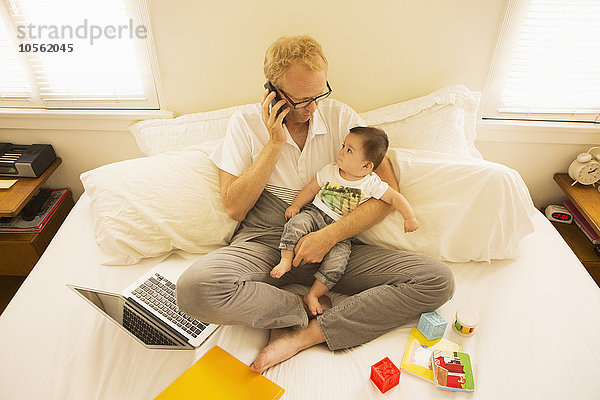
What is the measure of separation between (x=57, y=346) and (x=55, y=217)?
0.96 meters

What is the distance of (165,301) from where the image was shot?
1.26 metres

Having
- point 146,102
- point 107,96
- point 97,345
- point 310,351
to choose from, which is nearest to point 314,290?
point 310,351

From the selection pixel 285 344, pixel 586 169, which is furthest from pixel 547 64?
pixel 285 344

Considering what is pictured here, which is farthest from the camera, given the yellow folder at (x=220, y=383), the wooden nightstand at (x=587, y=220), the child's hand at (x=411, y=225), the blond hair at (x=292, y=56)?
the wooden nightstand at (x=587, y=220)

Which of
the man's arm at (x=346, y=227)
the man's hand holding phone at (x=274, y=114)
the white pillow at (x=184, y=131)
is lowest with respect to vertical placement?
the man's arm at (x=346, y=227)

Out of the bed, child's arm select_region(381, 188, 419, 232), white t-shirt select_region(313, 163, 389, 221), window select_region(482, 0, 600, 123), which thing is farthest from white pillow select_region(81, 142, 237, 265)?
window select_region(482, 0, 600, 123)

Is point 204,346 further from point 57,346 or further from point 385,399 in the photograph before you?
point 385,399

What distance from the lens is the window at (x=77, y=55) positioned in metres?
1.61

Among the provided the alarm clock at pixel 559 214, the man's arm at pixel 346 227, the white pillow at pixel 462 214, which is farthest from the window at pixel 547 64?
the man's arm at pixel 346 227

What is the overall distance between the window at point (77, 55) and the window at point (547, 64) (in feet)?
4.94

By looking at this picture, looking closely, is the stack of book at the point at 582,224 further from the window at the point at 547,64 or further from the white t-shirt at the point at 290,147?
the white t-shirt at the point at 290,147

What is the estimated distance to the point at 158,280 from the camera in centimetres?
133

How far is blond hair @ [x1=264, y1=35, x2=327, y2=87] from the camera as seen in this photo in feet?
4.08

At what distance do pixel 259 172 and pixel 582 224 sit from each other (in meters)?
1.53
